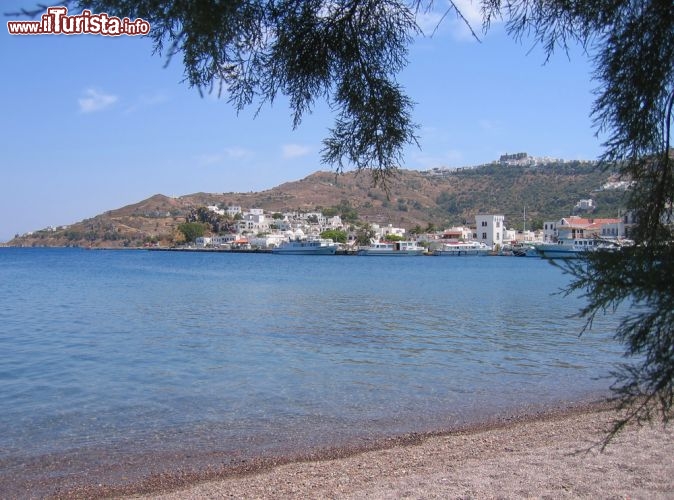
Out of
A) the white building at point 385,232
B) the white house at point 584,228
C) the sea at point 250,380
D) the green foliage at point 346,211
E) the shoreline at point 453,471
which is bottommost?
the sea at point 250,380

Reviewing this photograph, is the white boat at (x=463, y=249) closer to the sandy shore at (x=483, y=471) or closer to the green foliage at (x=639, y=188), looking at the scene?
the sandy shore at (x=483, y=471)

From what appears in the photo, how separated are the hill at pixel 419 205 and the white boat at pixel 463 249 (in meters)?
15.4

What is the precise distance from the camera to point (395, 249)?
10969 cm

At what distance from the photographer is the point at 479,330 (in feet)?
63.3

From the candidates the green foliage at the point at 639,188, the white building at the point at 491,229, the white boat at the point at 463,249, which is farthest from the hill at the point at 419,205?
the green foliage at the point at 639,188

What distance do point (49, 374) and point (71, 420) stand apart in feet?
12.4

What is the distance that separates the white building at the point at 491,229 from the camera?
116 metres

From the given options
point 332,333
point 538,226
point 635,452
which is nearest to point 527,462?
point 635,452

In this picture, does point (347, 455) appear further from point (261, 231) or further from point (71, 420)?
point (261, 231)

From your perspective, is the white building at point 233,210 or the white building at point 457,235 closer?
the white building at point 457,235

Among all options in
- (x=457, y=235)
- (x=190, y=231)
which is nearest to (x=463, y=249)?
(x=457, y=235)

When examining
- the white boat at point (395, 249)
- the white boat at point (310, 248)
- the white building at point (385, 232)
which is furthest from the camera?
the white building at point (385, 232)

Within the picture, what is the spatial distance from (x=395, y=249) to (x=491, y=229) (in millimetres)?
20819

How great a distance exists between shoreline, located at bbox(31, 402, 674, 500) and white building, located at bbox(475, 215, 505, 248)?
364 feet
